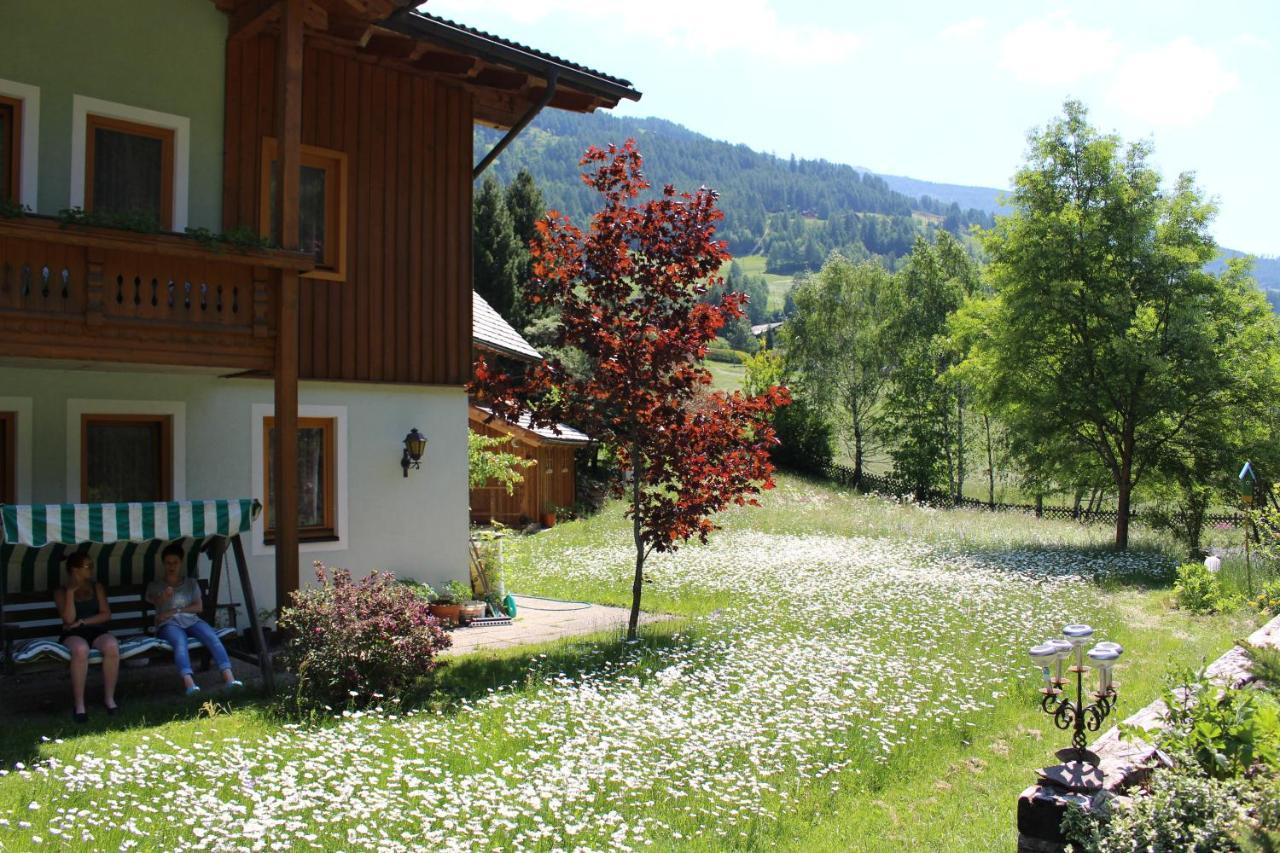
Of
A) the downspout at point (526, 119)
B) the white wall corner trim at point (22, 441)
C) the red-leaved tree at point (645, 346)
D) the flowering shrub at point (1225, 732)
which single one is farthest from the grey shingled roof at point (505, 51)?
the flowering shrub at point (1225, 732)

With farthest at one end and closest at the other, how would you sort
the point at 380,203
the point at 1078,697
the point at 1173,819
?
the point at 380,203, the point at 1078,697, the point at 1173,819

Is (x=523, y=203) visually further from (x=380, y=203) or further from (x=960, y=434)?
(x=380, y=203)

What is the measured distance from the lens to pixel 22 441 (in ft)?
30.6

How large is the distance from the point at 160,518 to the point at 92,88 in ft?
14.5

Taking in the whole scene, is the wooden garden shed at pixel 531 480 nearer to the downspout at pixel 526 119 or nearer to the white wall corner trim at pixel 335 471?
the downspout at pixel 526 119

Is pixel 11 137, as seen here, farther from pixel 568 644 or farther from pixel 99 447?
pixel 568 644

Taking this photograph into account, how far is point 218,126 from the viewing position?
10445mm

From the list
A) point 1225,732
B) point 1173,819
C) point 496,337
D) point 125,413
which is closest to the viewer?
point 1173,819

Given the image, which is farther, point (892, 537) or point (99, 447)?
point (892, 537)

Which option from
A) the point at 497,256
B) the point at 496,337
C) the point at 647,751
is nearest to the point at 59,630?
the point at 647,751

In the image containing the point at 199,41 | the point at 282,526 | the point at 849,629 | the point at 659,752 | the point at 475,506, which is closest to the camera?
the point at 659,752

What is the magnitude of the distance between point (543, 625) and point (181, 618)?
4668 millimetres

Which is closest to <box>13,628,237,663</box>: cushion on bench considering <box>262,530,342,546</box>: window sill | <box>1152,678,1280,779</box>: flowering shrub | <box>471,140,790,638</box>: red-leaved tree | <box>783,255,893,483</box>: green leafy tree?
<box>262,530,342,546</box>: window sill

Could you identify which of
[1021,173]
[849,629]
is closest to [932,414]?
[1021,173]
